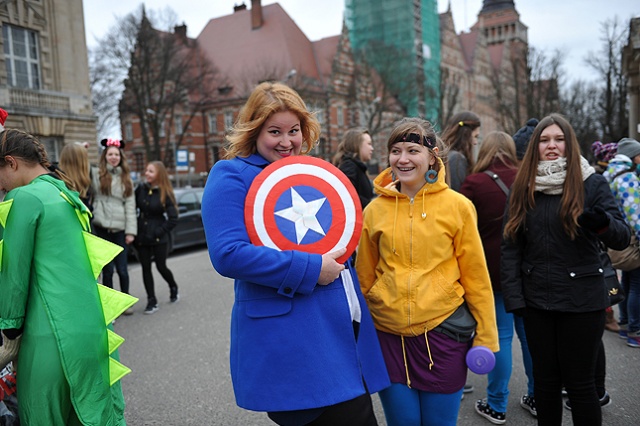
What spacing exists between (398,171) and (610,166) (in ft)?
11.6

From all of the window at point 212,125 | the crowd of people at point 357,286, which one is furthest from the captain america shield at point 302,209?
the window at point 212,125

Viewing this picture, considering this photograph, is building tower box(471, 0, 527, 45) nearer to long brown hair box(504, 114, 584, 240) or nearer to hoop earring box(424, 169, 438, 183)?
long brown hair box(504, 114, 584, 240)

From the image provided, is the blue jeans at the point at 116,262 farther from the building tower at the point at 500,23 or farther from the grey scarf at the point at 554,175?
the building tower at the point at 500,23

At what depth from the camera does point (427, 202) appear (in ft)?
7.93

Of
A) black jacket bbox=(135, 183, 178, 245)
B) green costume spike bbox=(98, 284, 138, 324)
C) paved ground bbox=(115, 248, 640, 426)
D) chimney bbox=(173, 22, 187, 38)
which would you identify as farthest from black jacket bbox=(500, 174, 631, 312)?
chimney bbox=(173, 22, 187, 38)

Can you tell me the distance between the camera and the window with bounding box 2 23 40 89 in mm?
18134

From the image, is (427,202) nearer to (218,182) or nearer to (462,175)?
(218,182)

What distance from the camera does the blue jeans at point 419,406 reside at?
2367 millimetres

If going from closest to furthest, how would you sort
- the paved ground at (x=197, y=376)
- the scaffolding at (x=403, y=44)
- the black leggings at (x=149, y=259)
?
the paved ground at (x=197, y=376)
the black leggings at (x=149, y=259)
the scaffolding at (x=403, y=44)

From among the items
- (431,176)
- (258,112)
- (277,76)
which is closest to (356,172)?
(431,176)

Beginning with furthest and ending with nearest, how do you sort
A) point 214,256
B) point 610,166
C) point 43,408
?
point 610,166
point 43,408
point 214,256

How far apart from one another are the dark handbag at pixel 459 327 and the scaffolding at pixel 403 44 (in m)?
41.9

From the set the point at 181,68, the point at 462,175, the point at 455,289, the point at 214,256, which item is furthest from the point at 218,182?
the point at 181,68

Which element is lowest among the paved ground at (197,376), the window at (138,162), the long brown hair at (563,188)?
the paved ground at (197,376)
